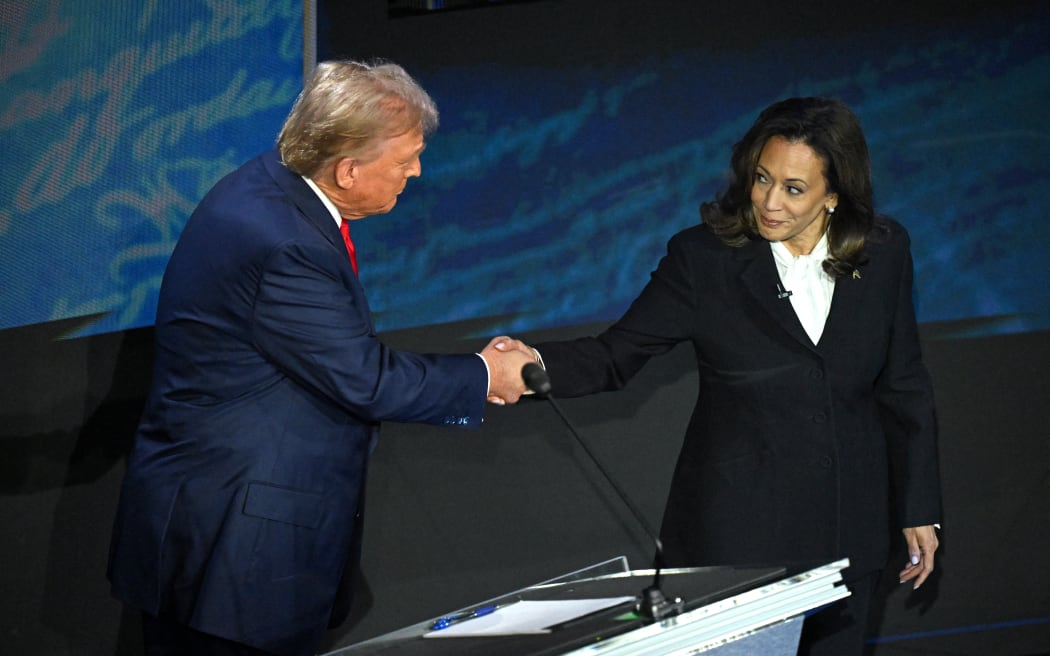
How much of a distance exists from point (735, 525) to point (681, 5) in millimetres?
1527

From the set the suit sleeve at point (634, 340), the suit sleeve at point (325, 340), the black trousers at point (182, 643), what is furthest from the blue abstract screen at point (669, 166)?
the black trousers at point (182, 643)

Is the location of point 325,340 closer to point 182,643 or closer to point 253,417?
A: point 253,417

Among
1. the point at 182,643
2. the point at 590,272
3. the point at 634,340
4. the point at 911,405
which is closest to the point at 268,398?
the point at 182,643

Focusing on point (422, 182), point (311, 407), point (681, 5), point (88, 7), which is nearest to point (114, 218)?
point (88, 7)

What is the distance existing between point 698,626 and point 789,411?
42.1 inches

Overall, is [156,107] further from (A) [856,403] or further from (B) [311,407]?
(A) [856,403]

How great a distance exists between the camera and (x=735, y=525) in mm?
2562

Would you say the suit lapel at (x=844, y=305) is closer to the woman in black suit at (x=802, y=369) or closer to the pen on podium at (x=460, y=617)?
the woman in black suit at (x=802, y=369)

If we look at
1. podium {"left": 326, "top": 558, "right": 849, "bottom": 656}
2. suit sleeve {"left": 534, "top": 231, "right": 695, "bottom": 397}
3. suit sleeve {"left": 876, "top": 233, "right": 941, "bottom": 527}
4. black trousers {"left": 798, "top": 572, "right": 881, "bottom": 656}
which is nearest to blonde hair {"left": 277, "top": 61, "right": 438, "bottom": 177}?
suit sleeve {"left": 534, "top": 231, "right": 695, "bottom": 397}

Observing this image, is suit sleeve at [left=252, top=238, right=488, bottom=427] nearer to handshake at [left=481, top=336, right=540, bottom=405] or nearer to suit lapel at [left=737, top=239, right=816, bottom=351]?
handshake at [left=481, top=336, right=540, bottom=405]

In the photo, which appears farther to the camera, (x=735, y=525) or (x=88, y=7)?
(x=88, y=7)

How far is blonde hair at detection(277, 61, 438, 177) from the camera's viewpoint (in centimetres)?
228

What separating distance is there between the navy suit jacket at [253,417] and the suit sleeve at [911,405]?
99cm

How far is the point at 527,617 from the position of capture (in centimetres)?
173
